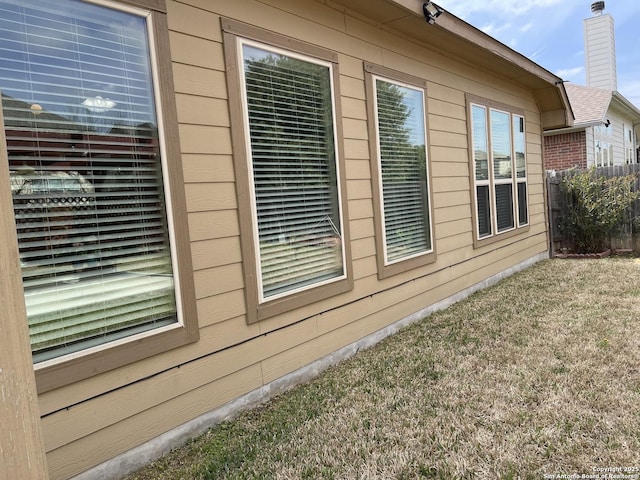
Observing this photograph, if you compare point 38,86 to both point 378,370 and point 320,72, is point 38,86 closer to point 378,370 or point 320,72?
point 320,72

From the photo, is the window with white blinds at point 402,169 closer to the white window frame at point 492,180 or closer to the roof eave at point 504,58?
the roof eave at point 504,58

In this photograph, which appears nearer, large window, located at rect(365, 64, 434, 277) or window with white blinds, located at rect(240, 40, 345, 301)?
window with white blinds, located at rect(240, 40, 345, 301)

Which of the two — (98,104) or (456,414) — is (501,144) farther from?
(98,104)

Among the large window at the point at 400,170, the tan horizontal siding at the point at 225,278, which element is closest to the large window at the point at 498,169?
the tan horizontal siding at the point at 225,278

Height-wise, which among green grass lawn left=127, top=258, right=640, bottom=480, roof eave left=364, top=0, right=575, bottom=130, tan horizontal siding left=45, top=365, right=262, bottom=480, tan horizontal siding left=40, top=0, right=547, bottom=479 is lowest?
green grass lawn left=127, top=258, right=640, bottom=480

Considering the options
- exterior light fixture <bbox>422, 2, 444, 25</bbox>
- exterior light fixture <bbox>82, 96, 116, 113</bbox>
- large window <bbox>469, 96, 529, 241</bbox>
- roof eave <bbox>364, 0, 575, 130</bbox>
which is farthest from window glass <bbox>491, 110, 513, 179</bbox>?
exterior light fixture <bbox>82, 96, 116, 113</bbox>

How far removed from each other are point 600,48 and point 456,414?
57.0 ft

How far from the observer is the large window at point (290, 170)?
2.85m

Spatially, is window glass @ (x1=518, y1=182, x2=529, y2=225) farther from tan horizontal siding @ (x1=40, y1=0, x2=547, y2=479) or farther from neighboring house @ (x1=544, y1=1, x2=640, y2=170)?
neighboring house @ (x1=544, y1=1, x2=640, y2=170)

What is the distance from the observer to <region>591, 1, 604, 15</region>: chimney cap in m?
15.0

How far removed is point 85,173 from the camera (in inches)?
81.6

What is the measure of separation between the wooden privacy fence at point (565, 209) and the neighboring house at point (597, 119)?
1355 millimetres

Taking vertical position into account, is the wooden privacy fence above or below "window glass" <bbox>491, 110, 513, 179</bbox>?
below

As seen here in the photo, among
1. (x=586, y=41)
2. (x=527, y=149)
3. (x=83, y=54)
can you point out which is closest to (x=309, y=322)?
(x=83, y=54)
